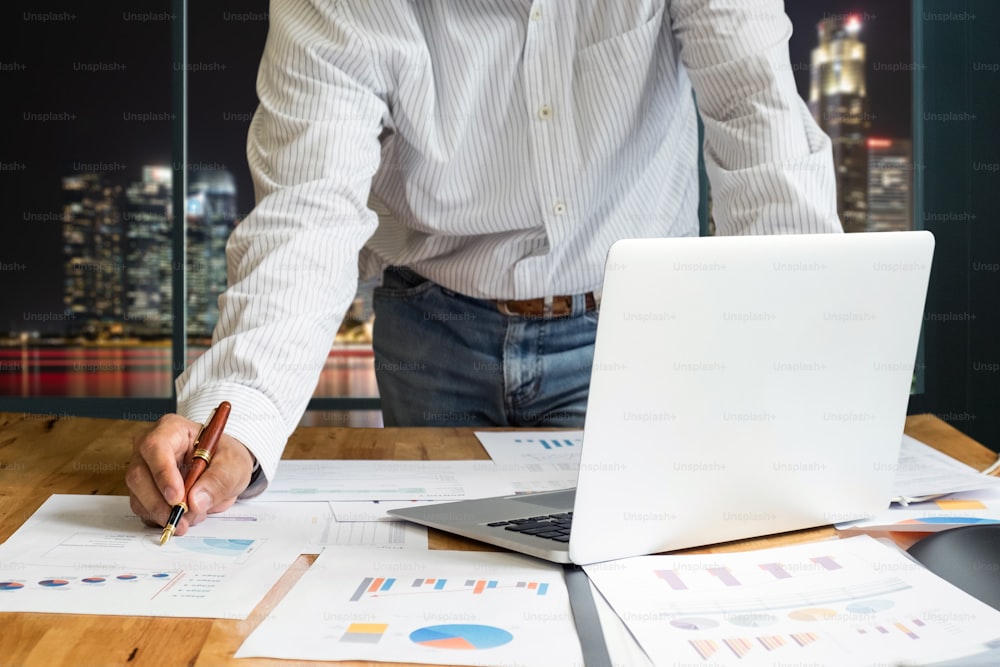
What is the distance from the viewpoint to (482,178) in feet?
4.73

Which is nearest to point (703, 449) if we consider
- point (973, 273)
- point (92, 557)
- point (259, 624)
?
point (259, 624)

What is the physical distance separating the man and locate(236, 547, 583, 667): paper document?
0.33 meters

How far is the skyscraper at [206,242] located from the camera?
3.97 meters

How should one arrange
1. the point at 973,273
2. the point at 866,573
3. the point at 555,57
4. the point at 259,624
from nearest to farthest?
the point at 259,624 < the point at 866,573 < the point at 555,57 < the point at 973,273

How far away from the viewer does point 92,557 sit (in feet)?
2.61

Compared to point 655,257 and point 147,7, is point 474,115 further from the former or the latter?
point 147,7

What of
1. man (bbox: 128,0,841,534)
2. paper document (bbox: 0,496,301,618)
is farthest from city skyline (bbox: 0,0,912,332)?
paper document (bbox: 0,496,301,618)

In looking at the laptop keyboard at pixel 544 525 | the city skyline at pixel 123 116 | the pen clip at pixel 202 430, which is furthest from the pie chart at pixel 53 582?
the city skyline at pixel 123 116

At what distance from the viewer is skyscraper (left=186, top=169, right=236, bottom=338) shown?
397 centimetres

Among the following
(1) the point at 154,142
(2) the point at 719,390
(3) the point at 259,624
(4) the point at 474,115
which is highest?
(1) the point at 154,142

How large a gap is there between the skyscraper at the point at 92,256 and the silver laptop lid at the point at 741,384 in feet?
13.4

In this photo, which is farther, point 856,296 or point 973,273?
point 973,273

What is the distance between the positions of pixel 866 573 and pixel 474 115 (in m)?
0.94

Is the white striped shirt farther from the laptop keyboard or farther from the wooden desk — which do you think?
the laptop keyboard
